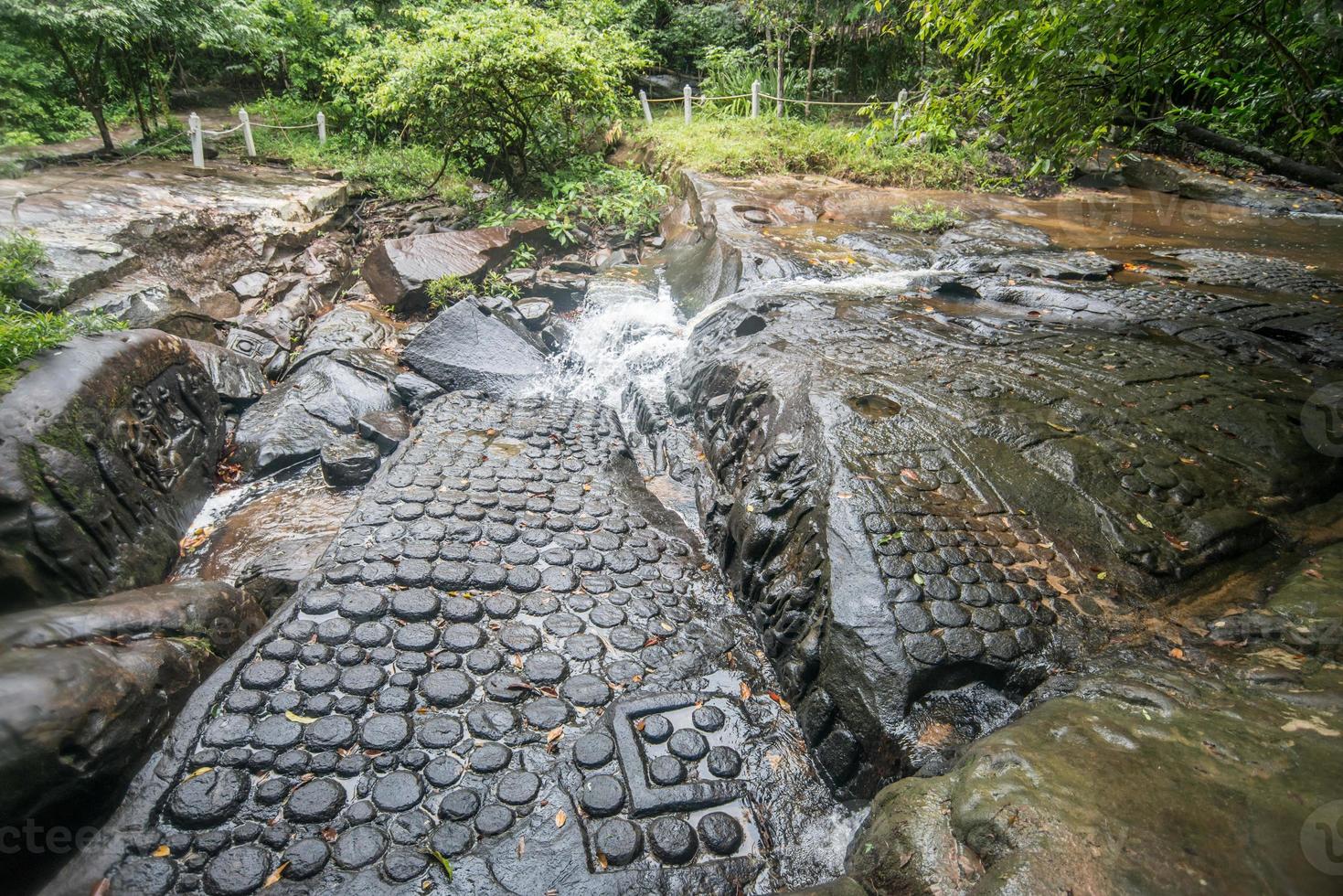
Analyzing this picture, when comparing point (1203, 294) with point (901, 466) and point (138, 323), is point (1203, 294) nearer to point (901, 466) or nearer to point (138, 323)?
point (901, 466)

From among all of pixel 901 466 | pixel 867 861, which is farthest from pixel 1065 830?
pixel 901 466

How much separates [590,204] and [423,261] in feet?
11.7

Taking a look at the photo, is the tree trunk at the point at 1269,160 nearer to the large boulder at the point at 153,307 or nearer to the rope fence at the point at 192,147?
the large boulder at the point at 153,307

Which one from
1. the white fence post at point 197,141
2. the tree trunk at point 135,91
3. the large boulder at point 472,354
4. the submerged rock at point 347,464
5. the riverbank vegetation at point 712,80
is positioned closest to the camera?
the riverbank vegetation at point 712,80

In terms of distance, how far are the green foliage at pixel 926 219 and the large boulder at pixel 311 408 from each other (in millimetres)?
7390

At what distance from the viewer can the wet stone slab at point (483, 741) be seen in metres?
2.38

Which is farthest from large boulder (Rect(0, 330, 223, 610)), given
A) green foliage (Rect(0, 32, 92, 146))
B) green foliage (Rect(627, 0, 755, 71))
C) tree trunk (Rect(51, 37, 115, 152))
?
green foliage (Rect(627, 0, 755, 71))

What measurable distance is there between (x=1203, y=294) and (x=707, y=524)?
5711 mm

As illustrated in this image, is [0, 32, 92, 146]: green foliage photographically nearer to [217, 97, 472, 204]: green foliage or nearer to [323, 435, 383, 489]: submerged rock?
[217, 97, 472, 204]: green foliage

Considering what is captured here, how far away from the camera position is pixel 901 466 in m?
3.69

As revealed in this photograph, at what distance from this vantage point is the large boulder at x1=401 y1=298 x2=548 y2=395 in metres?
6.73

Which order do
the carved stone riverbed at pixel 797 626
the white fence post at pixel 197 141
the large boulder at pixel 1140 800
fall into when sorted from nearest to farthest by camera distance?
the large boulder at pixel 1140 800 < the carved stone riverbed at pixel 797 626 < the white fence post at pixel 197 141

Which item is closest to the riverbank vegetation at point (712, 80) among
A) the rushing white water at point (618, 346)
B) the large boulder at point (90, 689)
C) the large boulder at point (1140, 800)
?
the large boulder at point (1140, 800)

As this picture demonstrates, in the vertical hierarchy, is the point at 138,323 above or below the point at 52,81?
below
